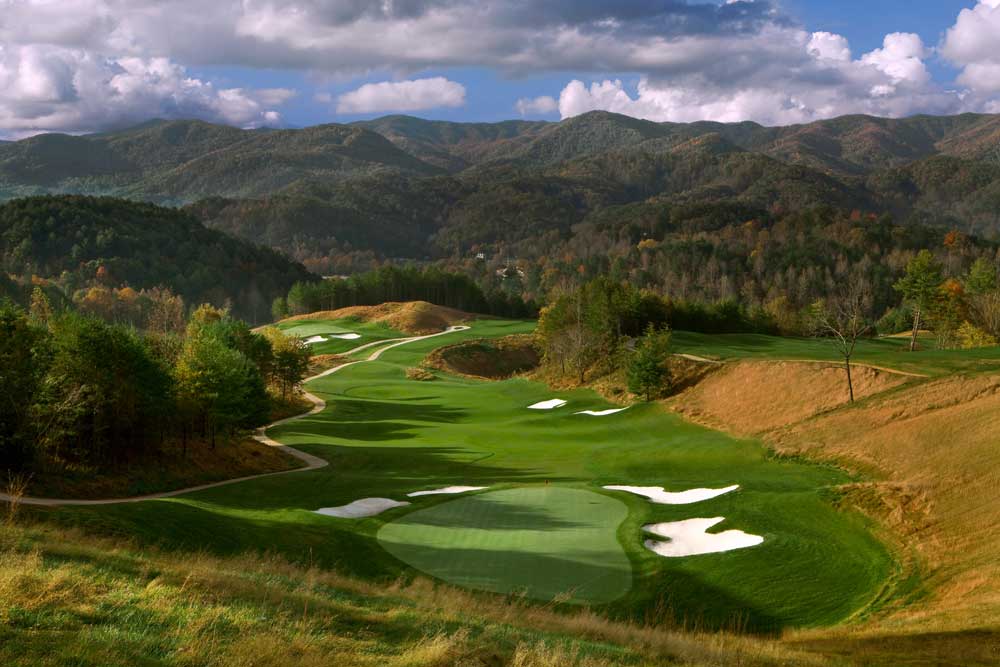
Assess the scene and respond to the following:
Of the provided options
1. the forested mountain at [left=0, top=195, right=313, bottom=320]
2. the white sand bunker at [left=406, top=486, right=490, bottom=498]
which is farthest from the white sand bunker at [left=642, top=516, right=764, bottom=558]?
the forested mountain at [left=0, top=195, right=313, bottom=320]

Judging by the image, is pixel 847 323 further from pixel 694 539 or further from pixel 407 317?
pixel 407 317

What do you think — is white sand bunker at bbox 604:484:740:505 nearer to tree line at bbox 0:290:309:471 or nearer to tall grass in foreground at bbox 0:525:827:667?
tall grass in foreground at bbox 0:525:827:667

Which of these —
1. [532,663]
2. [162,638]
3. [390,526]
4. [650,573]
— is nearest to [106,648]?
[162,638]

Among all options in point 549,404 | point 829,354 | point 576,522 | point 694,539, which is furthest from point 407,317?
point 694,539

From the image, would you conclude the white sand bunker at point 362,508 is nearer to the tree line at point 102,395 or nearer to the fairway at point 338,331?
the tree line at point 102,395

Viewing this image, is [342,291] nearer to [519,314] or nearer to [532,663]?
[519,314]

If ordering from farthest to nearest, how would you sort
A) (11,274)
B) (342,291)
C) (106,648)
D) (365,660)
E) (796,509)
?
1. (11,274)
2. (342,291)
3. (796,509)
4. (365,660)
5. (106,648)
